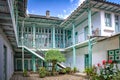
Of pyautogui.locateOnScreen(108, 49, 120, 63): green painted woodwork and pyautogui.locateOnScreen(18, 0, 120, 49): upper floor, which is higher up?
pyautogui.locateOnScreen(18, 0, 120, 49): upper floor

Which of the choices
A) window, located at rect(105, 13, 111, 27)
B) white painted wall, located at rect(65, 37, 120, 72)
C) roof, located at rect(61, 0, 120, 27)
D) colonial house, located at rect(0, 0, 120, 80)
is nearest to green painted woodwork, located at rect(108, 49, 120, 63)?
colonial house, located at rect(0, 0, 120, 80)

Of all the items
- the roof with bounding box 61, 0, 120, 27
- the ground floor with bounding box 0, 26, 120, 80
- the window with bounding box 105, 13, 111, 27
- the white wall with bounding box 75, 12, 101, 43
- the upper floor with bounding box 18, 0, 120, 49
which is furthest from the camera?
the white wall with bounding box 75, 12, 101, 43

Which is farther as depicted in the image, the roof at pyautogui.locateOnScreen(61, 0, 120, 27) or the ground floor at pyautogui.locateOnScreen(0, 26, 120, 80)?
the roof at pyautogui.locateOnScreen(61, 0, 120, 27)

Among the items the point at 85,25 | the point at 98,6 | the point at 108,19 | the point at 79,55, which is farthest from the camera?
the point at 79,55

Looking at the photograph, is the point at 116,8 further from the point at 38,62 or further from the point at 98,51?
the point at 38,62

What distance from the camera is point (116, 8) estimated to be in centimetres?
1670

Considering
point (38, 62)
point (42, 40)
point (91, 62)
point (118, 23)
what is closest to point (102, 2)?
point (118, 23)

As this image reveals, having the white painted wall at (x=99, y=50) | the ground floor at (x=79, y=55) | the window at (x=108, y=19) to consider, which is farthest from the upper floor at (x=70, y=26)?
the ground floor at (x=79, y=55)

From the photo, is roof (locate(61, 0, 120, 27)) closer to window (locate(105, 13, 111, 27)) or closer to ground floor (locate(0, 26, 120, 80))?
window (locate(105, 13, 111, 27))

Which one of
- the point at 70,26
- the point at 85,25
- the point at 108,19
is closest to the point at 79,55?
the point at 85,25

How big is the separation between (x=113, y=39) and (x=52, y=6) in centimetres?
1727

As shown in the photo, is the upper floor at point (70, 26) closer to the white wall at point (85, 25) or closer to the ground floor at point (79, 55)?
the white wall at point (85, 25)

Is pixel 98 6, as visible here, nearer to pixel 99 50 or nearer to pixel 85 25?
pixel 85 25

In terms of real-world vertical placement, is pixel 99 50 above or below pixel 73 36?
below
